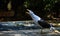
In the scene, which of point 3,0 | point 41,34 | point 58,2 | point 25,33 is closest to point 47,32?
point 41,34

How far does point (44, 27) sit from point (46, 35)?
0.38 metres

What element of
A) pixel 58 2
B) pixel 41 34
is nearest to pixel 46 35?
pixel 41 34

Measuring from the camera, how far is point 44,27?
4.19 metres

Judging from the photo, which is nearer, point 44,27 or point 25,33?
point 25,33

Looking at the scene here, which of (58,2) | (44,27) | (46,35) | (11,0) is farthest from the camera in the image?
(11,0)

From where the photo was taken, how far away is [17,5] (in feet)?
29.9

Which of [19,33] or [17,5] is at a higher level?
[17,5]

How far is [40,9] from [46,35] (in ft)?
15.3

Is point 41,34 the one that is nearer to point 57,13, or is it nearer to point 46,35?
point 46,35

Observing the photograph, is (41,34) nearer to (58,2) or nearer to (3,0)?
(58,2)

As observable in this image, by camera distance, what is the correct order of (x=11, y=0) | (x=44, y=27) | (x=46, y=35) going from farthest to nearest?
(x=11, y=0), (x=44, y=27), (x=46, y=35)

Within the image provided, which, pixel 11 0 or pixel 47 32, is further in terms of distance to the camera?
pixel 11 0

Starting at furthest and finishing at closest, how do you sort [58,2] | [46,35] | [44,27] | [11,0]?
[11,0]
[58,2]
[44,27]
[46,35]

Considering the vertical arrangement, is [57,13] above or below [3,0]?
below
